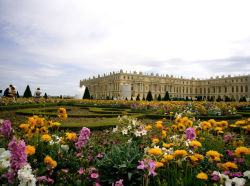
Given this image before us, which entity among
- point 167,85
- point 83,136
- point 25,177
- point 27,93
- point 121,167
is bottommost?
point 121,167

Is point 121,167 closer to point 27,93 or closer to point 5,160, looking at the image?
point 5,160

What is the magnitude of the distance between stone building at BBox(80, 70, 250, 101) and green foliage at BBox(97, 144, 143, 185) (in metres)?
53.3

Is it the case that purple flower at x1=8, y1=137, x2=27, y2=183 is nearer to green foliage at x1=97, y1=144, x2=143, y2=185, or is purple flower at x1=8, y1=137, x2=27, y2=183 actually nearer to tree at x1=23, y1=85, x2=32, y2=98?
green foliage at x1=97, y1=144, x2=143, y2=185

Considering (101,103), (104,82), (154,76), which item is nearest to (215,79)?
(154,76)

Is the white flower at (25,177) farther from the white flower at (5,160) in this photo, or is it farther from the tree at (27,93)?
the tree at (27,93)

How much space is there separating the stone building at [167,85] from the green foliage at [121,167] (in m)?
53.3

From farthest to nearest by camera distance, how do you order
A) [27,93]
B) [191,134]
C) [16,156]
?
[27,93]
[191,134]
[16,156]

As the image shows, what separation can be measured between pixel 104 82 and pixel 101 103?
51097mm

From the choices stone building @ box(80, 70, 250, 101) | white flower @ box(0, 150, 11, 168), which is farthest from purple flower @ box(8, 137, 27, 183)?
stone building @ box(80, 70, 250, 101)

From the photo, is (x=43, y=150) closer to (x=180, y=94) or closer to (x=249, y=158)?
(x=249, y=158)

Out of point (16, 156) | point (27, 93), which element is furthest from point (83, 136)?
point (27, 93)

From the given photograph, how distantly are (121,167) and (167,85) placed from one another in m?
66.6

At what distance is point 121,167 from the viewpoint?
235cm

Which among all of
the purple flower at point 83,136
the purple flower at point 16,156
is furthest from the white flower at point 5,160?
the purple flower at point 83,136
